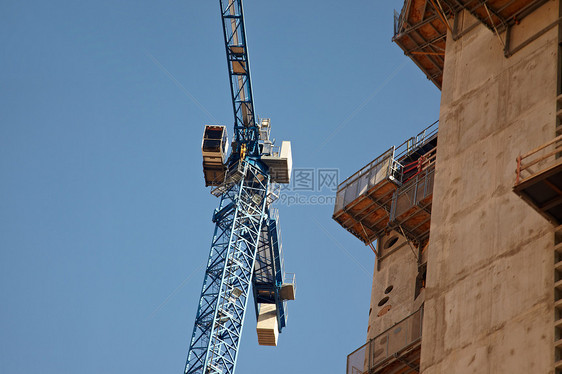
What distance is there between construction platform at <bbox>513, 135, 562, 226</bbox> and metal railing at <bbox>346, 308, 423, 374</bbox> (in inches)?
290

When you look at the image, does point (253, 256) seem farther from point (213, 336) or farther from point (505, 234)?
point (505, 234)

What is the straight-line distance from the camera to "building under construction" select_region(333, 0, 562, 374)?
22641mm

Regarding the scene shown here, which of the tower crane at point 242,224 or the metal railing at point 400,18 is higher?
the tower crane at point 242,224

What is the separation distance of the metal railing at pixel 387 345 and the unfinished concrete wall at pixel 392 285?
197 centimetres

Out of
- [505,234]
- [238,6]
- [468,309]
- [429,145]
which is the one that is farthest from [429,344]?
[238,6]

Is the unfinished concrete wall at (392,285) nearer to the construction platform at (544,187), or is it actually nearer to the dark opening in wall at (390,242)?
the dark opening in wall at (390,242)

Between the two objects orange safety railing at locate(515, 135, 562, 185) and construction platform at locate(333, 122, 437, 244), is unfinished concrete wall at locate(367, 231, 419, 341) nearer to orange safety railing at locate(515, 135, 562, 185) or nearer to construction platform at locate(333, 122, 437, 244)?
construction platform at locate(333, 122, 437, 244)

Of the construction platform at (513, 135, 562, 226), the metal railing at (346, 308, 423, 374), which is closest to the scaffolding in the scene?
the construction platform at (513, 135, 562, 226)

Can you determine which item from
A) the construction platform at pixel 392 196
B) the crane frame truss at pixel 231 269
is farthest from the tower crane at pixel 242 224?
the construction platform at pixel 392 196

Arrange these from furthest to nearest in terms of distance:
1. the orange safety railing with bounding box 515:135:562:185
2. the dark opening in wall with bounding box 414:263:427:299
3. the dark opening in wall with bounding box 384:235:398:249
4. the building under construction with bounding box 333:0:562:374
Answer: the dark opening in wall with bounding box 384:235:398:249
the dark opening in wall with bounding box 414:263:427:299
the building under construction with bounding box 333:0:562:374
the orange safety railing with bounding box 515:135:562:185

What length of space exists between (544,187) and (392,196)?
14650mm

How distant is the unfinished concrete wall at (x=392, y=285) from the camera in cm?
3362

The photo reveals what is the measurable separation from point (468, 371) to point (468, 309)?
1819 millimetres

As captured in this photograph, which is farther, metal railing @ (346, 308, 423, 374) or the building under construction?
metal railing @ (346, 308, 423, 374)
